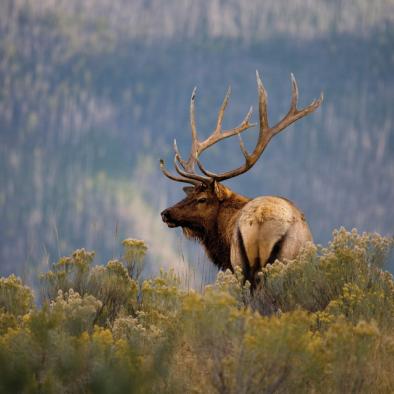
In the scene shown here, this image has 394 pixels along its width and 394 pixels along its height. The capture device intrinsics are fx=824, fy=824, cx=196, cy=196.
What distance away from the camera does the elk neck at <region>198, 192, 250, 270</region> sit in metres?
9.34

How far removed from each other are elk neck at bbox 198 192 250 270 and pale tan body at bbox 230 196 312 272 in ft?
4.24

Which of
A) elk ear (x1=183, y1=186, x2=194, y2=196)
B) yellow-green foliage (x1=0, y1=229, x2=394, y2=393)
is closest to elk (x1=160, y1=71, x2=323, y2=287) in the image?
elk ear (x1=183, y1=186, x2=194, y2=196)

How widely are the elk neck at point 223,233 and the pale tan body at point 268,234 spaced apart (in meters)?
1.29

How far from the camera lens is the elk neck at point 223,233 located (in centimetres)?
934

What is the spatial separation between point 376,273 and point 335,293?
384 mm

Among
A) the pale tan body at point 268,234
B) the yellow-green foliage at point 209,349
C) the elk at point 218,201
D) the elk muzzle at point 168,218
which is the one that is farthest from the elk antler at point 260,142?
the yellow-green foliage at point 209,349

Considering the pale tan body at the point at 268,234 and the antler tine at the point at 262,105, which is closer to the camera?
the pale tan body at the point at 268,234

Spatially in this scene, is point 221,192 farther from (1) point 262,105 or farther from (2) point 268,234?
(2) point 268,234

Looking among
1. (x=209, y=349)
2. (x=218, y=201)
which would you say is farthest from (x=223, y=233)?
(x=209, y=349)

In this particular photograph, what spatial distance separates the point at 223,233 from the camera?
938 cm

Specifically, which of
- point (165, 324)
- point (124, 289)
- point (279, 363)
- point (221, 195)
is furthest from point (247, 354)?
point (221, 195)

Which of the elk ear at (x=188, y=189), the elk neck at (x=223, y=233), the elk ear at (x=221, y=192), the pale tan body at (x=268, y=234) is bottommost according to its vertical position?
the pale tan body at (x=268, y=234)

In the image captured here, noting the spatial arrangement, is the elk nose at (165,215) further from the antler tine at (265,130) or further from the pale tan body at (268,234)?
the pale tan body at (268,234)

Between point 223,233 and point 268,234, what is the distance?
175 centimetres
